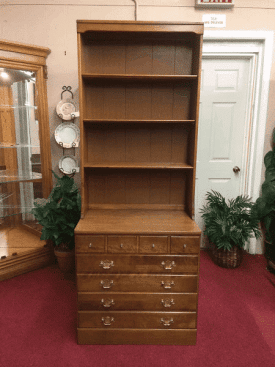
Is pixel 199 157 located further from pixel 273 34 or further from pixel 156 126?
pixel 273 34

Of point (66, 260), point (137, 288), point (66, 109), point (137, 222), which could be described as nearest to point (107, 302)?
point (137, 288)

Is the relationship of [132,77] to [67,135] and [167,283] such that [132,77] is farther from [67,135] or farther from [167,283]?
[167,283]

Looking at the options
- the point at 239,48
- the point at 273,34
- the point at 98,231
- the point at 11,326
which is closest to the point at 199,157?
the point at 239,48

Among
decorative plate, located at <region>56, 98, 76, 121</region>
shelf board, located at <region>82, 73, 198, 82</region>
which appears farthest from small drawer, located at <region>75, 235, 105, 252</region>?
decorative plate, located at <region>56, 98, 76, 121</region>

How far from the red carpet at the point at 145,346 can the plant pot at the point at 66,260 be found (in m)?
0.13

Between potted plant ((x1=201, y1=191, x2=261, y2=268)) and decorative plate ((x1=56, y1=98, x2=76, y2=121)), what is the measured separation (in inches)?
68.9

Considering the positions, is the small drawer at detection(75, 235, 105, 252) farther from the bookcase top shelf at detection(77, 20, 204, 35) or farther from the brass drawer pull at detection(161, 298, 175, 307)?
the bookcase top shelf at detection(77, 20, 204, 35)

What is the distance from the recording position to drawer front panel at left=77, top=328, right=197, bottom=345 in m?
1.85

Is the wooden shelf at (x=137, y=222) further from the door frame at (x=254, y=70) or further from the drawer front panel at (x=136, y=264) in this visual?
the door frame at (x=254, y=70)

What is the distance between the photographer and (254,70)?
9.34 ft

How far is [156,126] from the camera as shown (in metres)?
2.20

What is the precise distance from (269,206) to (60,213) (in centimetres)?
214

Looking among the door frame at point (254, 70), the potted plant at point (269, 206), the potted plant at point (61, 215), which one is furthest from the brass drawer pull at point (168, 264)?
the door frame at point (254, 70)

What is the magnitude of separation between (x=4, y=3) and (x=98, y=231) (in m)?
2.53
